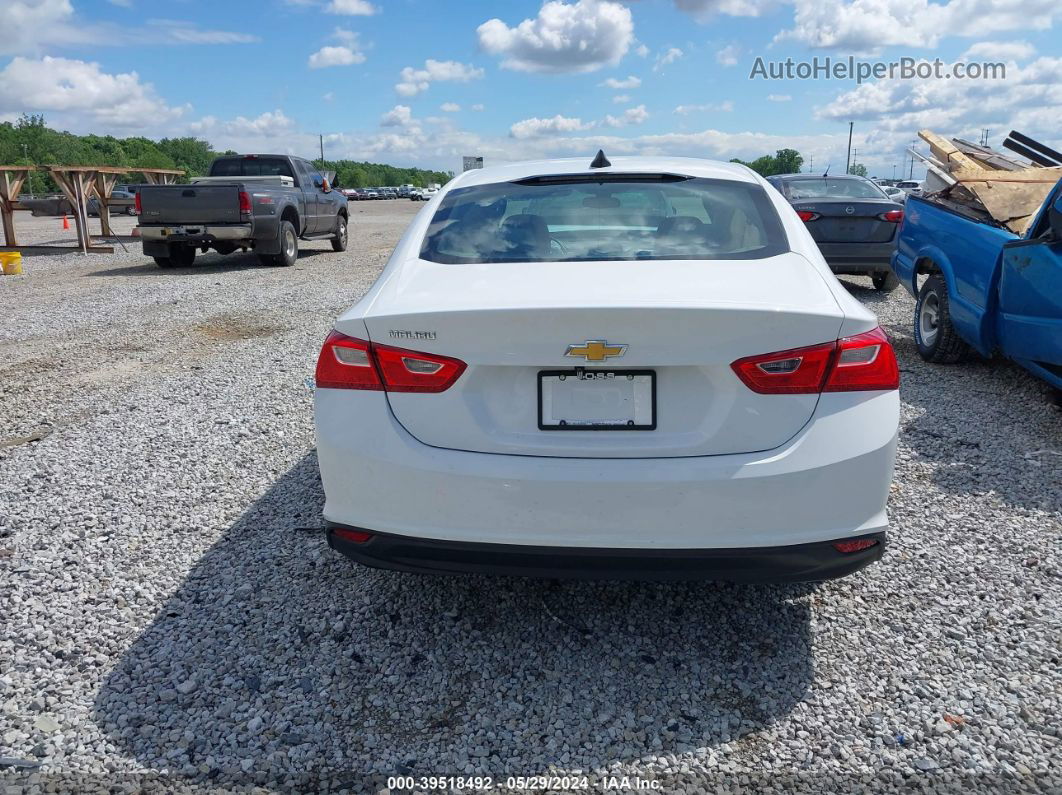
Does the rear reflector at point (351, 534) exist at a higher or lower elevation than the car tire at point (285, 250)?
lower

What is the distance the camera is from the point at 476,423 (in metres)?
2.49

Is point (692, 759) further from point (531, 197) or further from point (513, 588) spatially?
point (531, 197)

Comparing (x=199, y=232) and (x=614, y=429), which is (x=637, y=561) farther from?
(x=199, y=232)

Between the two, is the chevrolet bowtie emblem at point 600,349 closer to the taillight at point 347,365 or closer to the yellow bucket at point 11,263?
the taillight at point 347,365

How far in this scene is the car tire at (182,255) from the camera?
15.0 metres

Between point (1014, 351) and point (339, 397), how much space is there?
505 centimetres

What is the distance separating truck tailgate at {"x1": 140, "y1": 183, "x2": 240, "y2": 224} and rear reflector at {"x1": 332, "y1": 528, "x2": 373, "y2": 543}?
493 inches

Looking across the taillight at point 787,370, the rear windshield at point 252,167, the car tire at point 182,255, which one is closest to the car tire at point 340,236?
the rear windshield at point 252,167

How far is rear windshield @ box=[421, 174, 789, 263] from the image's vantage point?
305 centimetres

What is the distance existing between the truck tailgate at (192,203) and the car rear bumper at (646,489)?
12621 mm

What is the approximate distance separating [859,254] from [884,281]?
1.40 metres

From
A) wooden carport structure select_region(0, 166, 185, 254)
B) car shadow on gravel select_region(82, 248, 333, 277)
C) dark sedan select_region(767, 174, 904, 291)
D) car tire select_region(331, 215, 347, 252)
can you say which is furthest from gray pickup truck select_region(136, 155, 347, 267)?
dark sedan select_region(767, 174, 904, 291)

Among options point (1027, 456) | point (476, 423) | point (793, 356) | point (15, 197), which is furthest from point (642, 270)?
point (15, 197)

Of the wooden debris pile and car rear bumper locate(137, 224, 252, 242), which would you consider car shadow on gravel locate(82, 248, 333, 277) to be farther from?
the wooden debris pile
